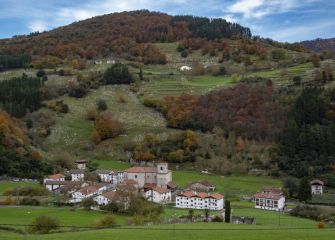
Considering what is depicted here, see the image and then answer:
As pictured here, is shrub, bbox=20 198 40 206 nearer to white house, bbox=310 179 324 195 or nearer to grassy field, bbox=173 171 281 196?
grassy field, bbox=173 171 281 196

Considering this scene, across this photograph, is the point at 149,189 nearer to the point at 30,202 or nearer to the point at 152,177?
the point at 152,177

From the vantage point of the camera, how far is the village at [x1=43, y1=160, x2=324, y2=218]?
54.1m

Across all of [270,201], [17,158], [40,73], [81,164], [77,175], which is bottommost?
[270,201]

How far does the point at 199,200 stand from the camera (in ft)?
180

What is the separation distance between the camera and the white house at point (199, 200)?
178 ft

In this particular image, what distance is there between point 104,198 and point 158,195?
7819 millimetres

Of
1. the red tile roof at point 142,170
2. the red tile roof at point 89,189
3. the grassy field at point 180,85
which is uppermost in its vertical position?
the grassy field at point 180,85

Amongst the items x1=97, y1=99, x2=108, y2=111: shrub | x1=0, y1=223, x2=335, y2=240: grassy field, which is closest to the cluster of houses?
x1=0, y1=223, x2=335, y2=240: grassy field

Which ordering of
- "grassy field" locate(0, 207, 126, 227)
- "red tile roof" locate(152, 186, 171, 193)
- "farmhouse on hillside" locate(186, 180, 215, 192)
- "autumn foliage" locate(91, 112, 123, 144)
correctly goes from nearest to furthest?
1. "grassy field" locate(0, 207, 126, 227)
2. "red tile roof" locate(152, 186, 171, 193)
3. "farmhouse on hillside" locate(186, 180, 215, 192)
4. "autumn foliage" locate(91, 112, 123, 144)

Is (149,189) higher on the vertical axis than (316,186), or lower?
lower

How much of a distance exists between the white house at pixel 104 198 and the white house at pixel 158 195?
5.98m

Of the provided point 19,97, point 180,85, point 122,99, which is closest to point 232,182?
point 122,99

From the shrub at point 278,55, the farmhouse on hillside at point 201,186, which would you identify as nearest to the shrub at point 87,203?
the farmhouse on hillside at point 201,186

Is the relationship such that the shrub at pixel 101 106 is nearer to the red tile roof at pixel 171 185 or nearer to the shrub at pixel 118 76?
the shrub at pixel 118 76
